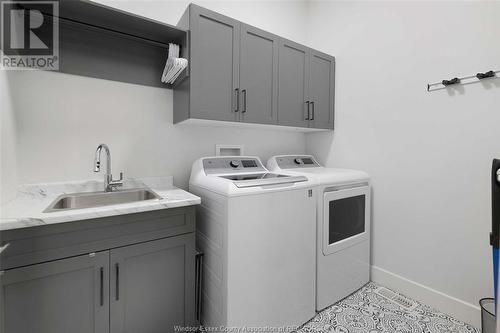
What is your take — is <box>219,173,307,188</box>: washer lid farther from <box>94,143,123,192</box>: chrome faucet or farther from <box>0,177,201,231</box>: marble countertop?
<box>94,143,123,192</box>: chrome faucet

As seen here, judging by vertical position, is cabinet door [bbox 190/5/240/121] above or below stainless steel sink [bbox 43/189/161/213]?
above

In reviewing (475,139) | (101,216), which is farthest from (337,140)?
(101,216)

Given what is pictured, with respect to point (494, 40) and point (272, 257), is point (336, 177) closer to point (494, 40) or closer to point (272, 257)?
point (272, 257)

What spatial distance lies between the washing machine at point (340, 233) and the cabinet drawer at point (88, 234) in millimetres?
940

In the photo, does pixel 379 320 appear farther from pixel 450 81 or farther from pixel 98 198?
pixel 98 198

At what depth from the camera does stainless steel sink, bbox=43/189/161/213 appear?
4.84ft

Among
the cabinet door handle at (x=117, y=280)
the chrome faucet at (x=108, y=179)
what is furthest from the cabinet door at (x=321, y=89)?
the cabinet door handle at (x=117, y=280)

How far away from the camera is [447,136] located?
5.66ft

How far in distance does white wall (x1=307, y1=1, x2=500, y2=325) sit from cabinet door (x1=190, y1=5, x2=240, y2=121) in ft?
4.05

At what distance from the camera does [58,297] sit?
3.63 ft

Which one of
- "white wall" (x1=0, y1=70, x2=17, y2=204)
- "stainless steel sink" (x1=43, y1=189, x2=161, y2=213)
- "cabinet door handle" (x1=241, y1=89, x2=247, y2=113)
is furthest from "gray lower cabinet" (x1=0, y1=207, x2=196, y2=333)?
"cabinet door handle" (x1=241, y1=89, x2=247, y2=113)

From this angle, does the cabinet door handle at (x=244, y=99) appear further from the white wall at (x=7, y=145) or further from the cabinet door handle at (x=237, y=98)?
the white wall at (x=7, y=145)

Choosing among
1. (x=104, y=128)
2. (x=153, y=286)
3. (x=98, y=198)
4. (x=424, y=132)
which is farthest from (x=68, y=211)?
(x=424, y=132)

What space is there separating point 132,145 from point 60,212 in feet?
2.55
